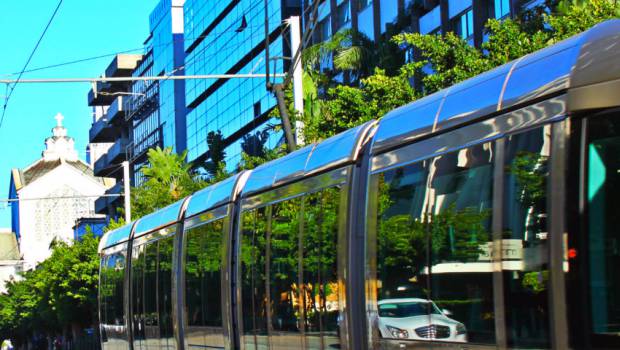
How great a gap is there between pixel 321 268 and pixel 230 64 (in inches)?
2125

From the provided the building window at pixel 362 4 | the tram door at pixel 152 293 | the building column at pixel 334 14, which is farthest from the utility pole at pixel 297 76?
the building column at pixel 334 14

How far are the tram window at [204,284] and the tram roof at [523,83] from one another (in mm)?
6154

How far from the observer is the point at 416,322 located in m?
8.73

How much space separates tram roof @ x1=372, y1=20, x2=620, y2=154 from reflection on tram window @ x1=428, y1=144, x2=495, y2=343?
1.02ft

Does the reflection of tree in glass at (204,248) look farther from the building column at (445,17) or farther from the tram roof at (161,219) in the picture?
the building column at (445,17)

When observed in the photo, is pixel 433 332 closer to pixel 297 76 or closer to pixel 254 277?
pixel 254 277

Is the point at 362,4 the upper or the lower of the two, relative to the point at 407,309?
upper

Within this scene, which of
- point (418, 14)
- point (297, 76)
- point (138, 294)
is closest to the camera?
point (138, 294)

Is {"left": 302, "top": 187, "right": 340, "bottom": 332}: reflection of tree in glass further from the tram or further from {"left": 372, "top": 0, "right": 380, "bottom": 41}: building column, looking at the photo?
{"left": 372, "top": 0, "right": 380, "bottom": 41}: building column

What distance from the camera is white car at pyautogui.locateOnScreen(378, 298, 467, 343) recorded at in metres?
8.07

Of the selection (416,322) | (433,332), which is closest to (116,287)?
(416,322)

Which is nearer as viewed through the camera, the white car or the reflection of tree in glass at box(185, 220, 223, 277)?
the white car

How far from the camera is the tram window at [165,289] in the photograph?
18109mm

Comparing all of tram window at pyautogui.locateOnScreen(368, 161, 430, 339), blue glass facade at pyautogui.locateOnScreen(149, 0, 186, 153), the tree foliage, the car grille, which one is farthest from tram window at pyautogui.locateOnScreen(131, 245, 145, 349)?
blue glass facade at pyautogui.locateOnScreen(149, 0, 186, 153)
